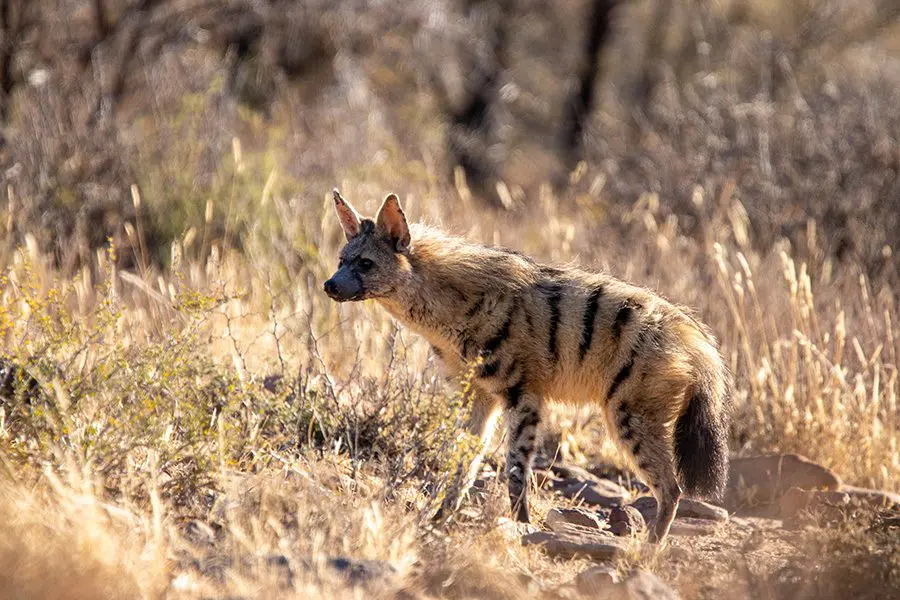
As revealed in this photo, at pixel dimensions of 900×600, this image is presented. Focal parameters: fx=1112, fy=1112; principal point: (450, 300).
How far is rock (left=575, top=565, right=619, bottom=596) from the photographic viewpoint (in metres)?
4.34

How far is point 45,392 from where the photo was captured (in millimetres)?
4793

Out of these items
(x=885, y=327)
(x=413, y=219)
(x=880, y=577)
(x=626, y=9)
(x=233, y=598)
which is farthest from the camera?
(x=626, y=9)

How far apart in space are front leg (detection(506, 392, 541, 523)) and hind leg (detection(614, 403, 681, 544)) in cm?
44

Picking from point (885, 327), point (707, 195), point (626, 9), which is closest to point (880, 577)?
point (885, 327)

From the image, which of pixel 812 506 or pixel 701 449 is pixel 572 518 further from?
pixel 812 506

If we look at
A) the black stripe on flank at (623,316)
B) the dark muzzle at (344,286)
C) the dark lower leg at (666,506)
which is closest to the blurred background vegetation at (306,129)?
the dark muzzle at (344,286)

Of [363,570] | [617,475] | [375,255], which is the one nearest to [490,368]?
[375,255]

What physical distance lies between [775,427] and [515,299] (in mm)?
2298

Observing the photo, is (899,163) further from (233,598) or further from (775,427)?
(233,598)

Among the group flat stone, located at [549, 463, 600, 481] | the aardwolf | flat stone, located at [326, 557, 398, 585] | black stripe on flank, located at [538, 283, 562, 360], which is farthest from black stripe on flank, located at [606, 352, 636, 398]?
flat stone, located at [326, 557, 398, 585]

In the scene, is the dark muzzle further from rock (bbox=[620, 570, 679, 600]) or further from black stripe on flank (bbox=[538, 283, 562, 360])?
rock (bbox=[620, 570, 679, 600])

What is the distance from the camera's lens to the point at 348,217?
612cm

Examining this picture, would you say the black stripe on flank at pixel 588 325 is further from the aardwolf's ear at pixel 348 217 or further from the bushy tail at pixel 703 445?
the aardwolf's ear at pixel 348 217

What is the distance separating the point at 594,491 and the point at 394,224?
1975 millimetres
